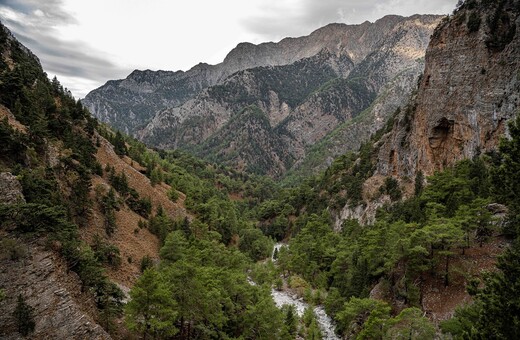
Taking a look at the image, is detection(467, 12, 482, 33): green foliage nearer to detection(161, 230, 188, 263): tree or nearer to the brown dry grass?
the brown dry grass

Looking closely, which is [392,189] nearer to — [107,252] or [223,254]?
[223,254]

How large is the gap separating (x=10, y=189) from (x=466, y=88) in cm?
8337

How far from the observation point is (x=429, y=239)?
38531 millimetres

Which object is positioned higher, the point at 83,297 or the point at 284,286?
the point at 83,297

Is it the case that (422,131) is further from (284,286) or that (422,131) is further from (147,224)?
(147,224)

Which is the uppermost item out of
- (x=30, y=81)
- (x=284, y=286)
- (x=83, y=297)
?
(x=30, y=81)

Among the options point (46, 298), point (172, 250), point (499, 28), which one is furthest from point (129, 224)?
point (499, 28)

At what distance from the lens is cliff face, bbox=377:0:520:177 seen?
237 ft

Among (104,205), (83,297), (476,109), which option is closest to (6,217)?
(83,297)

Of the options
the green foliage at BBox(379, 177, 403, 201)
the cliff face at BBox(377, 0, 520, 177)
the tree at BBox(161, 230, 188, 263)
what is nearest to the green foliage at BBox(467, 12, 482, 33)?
the cliff face at BBox(377, 0, 520, 177)

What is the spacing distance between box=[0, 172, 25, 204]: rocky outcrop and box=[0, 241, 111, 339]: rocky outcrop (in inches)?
154

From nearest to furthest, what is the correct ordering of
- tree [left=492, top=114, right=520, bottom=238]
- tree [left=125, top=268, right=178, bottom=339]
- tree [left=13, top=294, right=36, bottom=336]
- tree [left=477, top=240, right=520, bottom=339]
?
tree [left=477, top=240, right=520, bottom=339], tree [left=492, top=114, right=520, bottom=238], tree [left=13, top=294, right=36, bottom=336], tree [left=125, top=268, right=178, bottom=339]

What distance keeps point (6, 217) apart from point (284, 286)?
57217 mm

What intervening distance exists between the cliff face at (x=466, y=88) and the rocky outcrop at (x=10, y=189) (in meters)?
74.6
